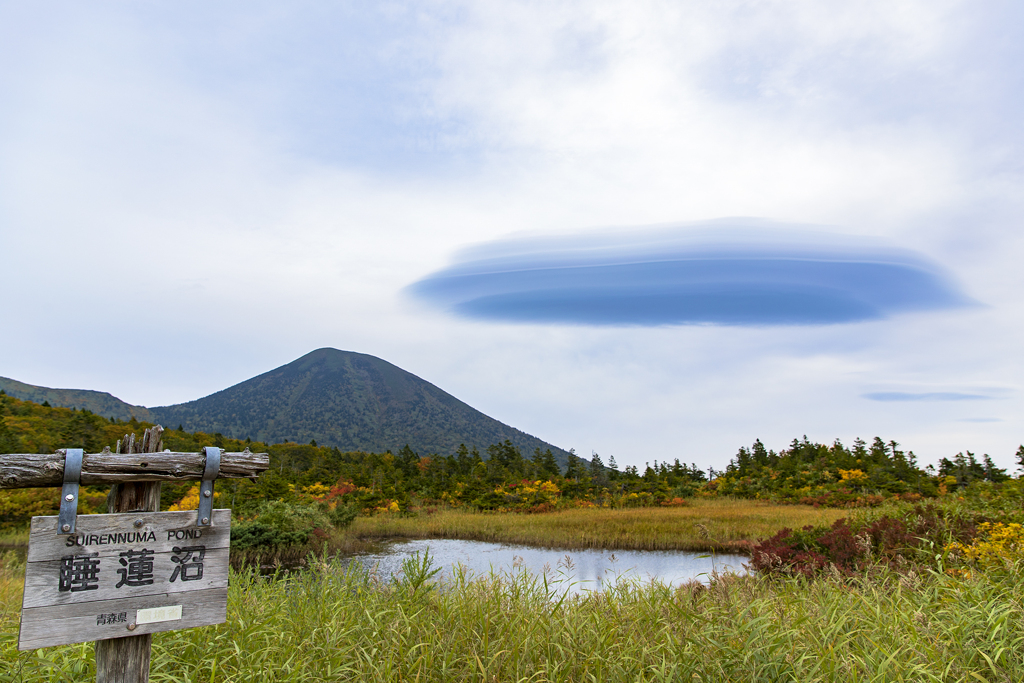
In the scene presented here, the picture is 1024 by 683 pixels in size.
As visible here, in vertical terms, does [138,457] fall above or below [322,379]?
below

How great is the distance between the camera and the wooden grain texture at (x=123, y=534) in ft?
8.66

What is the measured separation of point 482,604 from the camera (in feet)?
14.9

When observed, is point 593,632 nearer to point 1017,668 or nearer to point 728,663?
point 728,663

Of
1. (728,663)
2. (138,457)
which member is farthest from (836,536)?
(138,457)

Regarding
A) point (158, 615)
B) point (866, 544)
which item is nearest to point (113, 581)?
point (158, 615)

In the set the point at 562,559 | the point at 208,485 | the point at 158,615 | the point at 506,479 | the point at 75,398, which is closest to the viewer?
the point at 158,615

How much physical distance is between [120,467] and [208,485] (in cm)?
41

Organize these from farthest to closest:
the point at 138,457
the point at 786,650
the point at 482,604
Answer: the point at 482,604, the point at 786,650, the point at 138,457

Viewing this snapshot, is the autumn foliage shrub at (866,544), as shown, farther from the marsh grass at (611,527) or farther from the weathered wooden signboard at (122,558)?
the weathered wooden signboard at (122,558)

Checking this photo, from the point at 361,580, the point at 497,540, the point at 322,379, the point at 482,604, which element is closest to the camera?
the point at 482,604

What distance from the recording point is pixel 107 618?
2723 millimetres

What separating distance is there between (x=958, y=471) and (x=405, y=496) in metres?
21.7

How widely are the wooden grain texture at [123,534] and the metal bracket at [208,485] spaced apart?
1.3 inches

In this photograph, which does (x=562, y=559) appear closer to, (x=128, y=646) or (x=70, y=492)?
(x=128, y=646)
